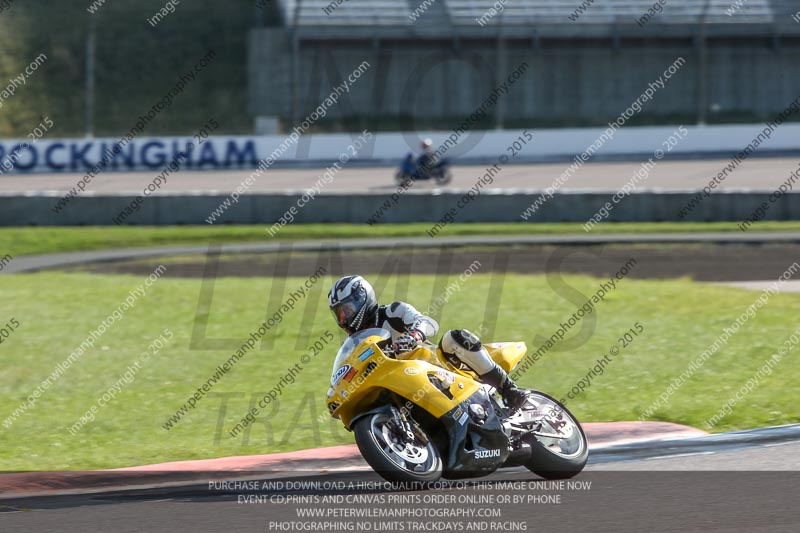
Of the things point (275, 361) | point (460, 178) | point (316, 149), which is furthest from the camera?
point (316, 149)

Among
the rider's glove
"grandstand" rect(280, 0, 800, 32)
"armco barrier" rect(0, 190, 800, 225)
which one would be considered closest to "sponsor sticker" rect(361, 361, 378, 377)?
the rider's glove

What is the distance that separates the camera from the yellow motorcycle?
7.13 metres

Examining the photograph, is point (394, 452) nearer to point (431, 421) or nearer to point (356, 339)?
point (431, 421)

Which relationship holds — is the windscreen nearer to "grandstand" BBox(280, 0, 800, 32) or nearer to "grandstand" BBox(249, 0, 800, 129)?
"grandstand" BBox(249, 0, 800, 129)

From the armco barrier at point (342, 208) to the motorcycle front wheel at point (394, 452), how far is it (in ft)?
67.2

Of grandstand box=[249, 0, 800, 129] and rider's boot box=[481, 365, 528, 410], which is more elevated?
rider's boot box=[481, 365, 528, 410]

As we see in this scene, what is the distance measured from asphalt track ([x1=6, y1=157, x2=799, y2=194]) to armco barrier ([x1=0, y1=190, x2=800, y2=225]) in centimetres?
373

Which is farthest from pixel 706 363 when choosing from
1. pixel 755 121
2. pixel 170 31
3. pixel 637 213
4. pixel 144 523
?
pixel 170 31

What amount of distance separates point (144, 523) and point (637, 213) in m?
21.9

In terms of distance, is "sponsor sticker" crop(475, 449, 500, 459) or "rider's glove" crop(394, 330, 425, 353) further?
"rider's glove" crop(394, 330, 425, 353)

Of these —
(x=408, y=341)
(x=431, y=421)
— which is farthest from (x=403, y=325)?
(x=431, y=421)

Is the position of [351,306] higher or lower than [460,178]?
higher

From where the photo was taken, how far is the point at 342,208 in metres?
27.9

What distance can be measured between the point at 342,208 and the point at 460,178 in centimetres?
859
